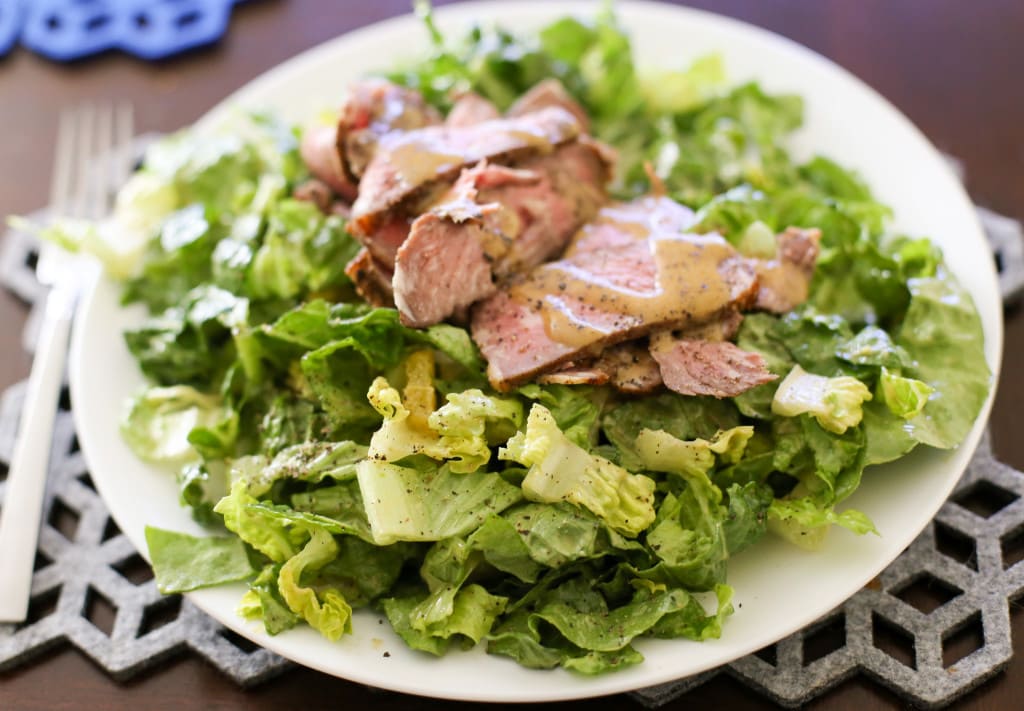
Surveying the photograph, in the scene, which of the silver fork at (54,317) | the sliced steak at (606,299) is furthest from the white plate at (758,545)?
the sliced steak at (606,299)

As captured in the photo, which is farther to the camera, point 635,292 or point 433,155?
point 433,155

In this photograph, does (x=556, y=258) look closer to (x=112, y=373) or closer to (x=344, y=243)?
(x=344, y=243)

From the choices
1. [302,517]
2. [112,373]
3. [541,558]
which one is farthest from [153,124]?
[541,558]

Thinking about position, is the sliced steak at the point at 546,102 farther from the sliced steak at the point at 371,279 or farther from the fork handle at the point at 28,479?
the fork handle at the point at 28,479

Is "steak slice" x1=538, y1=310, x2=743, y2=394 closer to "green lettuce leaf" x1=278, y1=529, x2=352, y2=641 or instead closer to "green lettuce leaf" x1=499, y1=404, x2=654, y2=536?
"green lettuce leaf" x1=499, y1=404, x2=654, y2=536

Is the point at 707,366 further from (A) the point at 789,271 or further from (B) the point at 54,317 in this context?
(B) the point at 54,317

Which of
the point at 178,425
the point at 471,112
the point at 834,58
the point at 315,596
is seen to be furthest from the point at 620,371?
the point at 834,58
